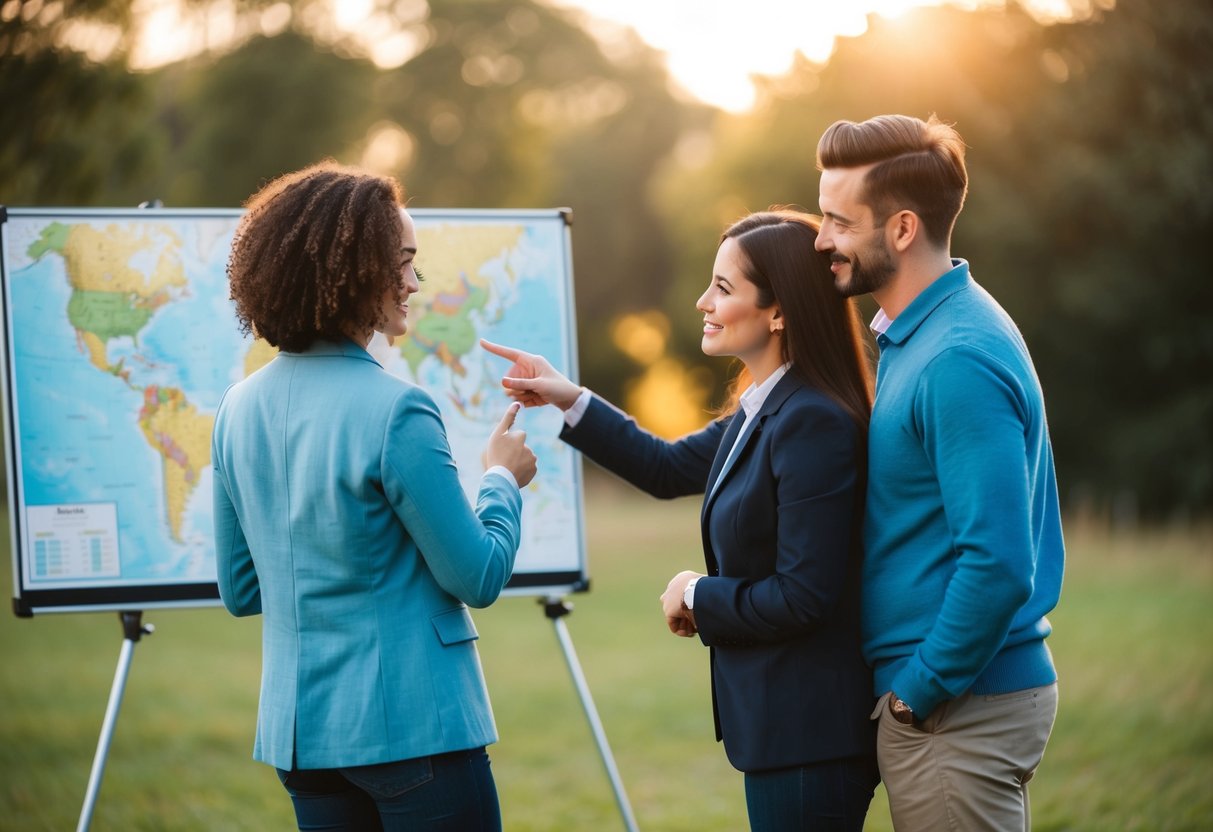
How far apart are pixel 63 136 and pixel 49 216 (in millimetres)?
7143

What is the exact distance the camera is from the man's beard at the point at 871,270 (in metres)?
2.30

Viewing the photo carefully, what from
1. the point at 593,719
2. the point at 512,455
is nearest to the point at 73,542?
the point at 593,719

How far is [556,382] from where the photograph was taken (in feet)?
10.1

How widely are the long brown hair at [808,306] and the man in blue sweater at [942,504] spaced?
60 millimetres

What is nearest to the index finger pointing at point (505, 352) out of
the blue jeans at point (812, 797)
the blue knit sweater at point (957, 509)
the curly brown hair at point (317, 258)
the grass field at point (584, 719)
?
the curly brown hair at point (317, 258)

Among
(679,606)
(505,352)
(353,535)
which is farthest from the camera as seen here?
(505,352)

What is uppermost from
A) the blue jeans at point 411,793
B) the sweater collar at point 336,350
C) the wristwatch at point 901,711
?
the sweater collar at point 336,350

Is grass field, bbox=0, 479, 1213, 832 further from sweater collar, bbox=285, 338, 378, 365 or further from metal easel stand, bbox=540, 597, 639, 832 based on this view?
sweater collar, bbox=285, 338, 378, 365

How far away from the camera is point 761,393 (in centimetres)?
241

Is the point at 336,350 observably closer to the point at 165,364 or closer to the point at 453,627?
the point at 453,627

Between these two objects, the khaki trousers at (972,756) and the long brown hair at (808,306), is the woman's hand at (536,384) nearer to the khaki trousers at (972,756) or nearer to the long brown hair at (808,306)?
the long brown hair at (808,306)

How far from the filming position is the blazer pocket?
2.04 meters

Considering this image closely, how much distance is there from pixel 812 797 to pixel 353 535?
1.03 metres

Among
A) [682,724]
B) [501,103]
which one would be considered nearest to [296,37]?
[501,103]
